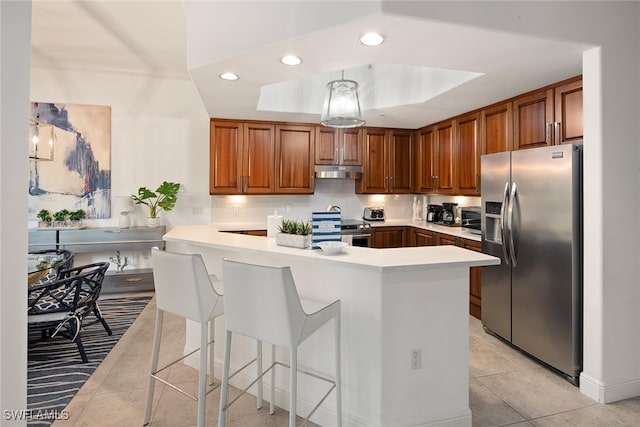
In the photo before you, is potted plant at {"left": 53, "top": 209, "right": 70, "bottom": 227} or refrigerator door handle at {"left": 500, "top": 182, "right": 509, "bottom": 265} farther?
potted plant at {"left": 53, "top": 209, "right": 70, "bottom": 227}

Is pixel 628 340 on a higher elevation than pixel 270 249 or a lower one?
lower

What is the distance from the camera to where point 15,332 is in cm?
90

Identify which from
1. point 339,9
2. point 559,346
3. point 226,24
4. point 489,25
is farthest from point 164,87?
point 559,346

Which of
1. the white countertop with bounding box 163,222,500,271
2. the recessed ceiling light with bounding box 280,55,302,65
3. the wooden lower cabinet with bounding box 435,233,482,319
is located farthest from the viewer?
the wooden lower cabinet with bounding box 435,233,482,319

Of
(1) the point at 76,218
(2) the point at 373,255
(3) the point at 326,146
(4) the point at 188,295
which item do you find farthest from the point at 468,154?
(1) the point at 76,218

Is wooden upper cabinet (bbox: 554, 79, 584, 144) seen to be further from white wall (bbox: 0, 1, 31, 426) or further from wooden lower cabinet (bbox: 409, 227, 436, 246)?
white wall (bbox: 0, 1, 31, 426)

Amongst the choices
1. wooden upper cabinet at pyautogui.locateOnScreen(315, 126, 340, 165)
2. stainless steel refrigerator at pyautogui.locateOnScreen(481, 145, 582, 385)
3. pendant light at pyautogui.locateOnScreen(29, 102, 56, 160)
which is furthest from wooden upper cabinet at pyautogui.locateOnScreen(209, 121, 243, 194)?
stainless steel refrigerator at pyautogui.locateOnScreen(481, 145, 582, 385)

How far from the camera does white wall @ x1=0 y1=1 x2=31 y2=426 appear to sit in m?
0.85

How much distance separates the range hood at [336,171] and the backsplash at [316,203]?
0.38 metres

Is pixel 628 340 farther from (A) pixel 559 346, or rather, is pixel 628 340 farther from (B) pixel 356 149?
(B) pixel 356 149

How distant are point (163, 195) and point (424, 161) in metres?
3.62

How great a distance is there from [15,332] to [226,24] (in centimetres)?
215

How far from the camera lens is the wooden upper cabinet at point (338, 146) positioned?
16.3 feet

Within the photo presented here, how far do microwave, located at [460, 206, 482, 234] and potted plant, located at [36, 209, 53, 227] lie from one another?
516 centimetres
